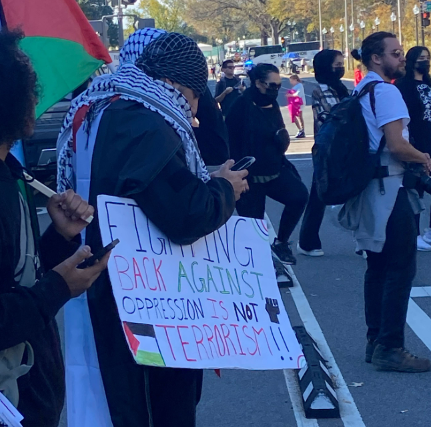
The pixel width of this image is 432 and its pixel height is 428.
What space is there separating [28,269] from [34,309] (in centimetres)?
19

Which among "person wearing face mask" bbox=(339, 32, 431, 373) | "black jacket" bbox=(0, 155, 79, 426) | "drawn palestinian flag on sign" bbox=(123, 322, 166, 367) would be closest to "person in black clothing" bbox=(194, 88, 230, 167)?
"person wearing face mask" bbox=(339, 32, 431, 373)

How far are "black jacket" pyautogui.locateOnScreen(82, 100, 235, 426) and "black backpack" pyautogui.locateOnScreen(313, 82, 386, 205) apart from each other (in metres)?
1.96

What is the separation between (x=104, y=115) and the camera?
2182 millimetres

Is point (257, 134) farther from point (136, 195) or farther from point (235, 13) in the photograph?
point (235, 13)

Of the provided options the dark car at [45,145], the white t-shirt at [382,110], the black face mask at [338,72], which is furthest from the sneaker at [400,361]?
the dark car at [45,145]

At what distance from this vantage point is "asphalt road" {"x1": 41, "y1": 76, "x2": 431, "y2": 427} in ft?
12.1

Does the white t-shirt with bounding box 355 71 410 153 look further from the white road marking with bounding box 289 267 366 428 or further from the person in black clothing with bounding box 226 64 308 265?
the person in black clothing with bounding box 226 64 308 265

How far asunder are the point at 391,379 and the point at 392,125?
1.41 m

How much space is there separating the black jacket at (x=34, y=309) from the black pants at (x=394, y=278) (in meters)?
2.20

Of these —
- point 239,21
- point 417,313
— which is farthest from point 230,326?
point 239,21

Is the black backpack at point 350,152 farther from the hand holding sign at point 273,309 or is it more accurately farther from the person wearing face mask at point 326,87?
the person wearing face mask at point 326,87

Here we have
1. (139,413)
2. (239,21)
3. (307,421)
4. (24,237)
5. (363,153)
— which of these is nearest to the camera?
(24,237)

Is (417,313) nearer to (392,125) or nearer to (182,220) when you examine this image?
(392,125)

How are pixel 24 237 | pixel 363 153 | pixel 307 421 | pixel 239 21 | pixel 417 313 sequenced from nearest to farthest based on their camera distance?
pixel 24 237 → pixel 307 421 → pixel 363 153 → pixel 417 313 → pixel 239 21
